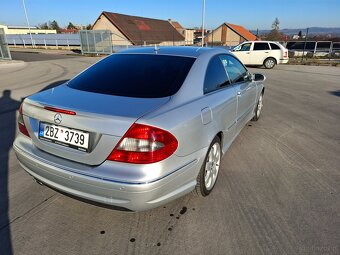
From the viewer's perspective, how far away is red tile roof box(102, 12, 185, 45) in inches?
1604

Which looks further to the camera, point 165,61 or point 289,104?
point 289,104

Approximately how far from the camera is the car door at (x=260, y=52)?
16.3 m

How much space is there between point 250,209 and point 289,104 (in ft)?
18.1

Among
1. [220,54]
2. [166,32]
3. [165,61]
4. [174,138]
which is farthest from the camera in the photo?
[166,32]

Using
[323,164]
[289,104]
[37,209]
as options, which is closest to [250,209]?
[323,164]

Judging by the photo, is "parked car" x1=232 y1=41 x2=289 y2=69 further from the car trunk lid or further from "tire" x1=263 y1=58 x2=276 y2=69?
the car trunk lid

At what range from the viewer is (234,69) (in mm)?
3916

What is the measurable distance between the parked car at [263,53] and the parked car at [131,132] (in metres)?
14.6

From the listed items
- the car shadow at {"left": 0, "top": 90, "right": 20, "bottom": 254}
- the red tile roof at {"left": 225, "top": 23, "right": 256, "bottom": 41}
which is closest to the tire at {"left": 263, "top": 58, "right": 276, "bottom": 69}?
the car shadow at {"left": 0, "top": 90, "right": 20, "bottom": 254}

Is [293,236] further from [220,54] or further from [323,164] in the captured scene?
[220,54]

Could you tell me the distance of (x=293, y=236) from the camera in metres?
2.40

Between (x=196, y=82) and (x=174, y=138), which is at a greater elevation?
(x=196, y=82)

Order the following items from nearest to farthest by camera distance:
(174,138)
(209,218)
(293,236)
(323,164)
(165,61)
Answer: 1. (174,138)
2. (293,236)
3. (209,218)
4. (165,61)
5. (323,164)

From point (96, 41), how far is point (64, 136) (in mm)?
26596
